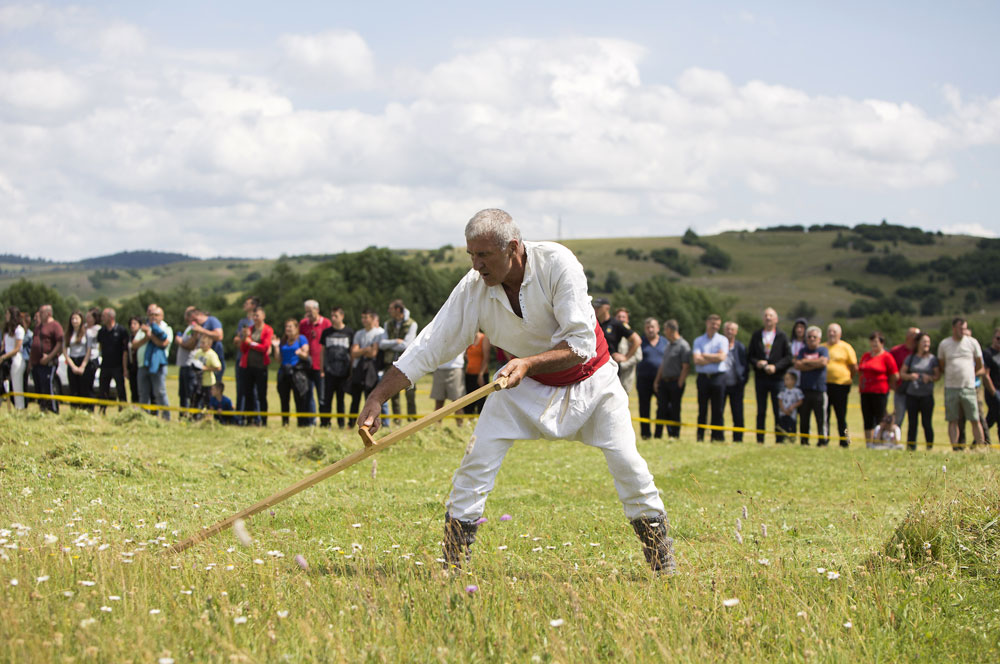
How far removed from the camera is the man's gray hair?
15.6ft

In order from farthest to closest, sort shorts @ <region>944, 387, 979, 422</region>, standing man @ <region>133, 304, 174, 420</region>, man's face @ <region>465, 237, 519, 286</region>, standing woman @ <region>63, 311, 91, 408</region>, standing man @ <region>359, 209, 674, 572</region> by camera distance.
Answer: standing woman @ <region>63, 311, 91, 408</region>, standing man @ <region>133, 304, 174, 420</region>, shorts @ <region>944, 387, 979, 422</region>, standing man @ <region>359, 209, 674, 572</region>, man's face @ <region>465, 237, 519, 286</region>

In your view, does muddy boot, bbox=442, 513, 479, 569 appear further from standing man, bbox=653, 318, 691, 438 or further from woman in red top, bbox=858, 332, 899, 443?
woman in red top, bbox=858, 332, 899, 443

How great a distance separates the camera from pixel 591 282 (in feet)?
373

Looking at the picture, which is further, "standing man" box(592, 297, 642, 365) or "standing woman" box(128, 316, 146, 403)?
"standing woman" box(128, 316, 146, 403)

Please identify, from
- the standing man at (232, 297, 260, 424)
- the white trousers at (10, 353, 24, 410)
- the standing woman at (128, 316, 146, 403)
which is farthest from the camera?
the white trousers at (10, 353, 24, 410)

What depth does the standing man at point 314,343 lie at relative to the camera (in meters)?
14.9

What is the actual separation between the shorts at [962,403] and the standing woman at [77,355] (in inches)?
556

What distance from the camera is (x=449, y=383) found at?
563 inches

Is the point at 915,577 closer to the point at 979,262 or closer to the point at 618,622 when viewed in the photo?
the point at 618,622

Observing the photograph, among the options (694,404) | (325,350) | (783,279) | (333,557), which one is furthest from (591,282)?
(333,557)

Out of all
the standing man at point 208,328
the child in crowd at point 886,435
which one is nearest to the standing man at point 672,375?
the child in crowd at point 886,435

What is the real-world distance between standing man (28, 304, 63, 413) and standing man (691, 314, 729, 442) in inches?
419

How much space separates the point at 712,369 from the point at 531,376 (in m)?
9.81

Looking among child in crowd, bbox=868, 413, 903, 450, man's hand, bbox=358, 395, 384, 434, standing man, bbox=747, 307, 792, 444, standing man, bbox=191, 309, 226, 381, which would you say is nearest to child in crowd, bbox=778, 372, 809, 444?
standing man, bbox=747, 307, 792, 444
